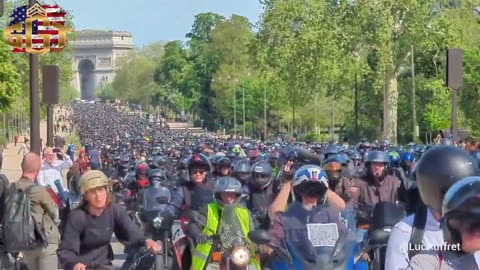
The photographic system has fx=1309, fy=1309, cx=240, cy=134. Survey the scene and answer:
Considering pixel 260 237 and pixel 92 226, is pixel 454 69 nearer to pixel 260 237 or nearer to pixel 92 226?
pixel 92 226

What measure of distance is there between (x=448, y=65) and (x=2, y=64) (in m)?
32.5

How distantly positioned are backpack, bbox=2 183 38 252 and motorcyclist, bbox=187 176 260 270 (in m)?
1.33

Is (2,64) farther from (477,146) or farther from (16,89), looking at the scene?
(477,146)

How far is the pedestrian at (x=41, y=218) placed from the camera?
433 inches

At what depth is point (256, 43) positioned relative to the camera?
7862 centimetres

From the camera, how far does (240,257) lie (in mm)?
9055

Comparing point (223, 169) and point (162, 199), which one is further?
point (223, 169)

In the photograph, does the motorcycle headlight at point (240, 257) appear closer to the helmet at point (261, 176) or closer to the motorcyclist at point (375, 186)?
the motorcyclist at point (375, 186)

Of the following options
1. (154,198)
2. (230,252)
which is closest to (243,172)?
(154,198)

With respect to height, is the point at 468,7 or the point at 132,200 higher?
the point at 468,7

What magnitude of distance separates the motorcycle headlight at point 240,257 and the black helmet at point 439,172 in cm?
383

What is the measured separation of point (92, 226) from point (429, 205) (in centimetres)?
375

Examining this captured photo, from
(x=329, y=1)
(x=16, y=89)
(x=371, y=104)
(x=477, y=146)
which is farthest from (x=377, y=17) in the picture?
(x=477, y=146)

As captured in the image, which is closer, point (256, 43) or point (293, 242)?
point (293, 242)
